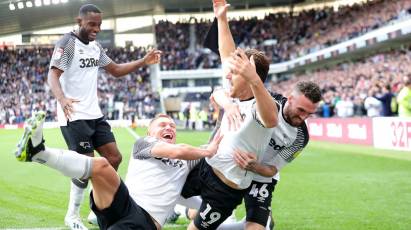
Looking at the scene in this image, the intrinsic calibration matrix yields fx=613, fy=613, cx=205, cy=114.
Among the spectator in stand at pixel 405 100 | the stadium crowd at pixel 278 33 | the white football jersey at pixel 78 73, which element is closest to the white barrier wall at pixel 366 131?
the spectator in stand at pixel 405 100

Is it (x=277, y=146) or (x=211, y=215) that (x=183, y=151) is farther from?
(x=277, y=146)

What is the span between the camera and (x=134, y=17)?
205 ft

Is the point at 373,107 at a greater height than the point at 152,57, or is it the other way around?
the point at 152,57

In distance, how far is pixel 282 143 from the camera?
4973 millimetres

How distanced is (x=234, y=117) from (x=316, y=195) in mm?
5633

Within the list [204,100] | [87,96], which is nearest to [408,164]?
[87,96]

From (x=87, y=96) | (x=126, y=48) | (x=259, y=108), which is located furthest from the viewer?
(x=126, y=48)

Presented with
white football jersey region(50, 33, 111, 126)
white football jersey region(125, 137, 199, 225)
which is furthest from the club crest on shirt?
white football jersey region(125, 137, 199, 225)

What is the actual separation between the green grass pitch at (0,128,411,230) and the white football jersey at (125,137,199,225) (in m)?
1.90

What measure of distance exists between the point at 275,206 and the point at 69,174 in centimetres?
469

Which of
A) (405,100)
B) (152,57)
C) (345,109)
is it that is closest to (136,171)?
(152,57)

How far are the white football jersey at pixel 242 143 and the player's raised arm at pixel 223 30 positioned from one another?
635mm

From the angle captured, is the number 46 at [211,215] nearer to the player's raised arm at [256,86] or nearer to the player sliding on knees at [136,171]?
the player sliding on knees at [136,171]

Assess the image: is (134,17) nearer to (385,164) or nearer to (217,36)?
(385,164)
